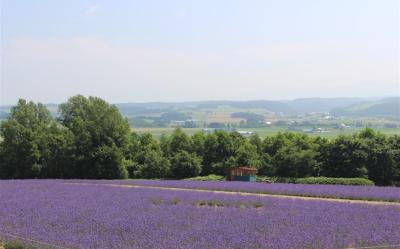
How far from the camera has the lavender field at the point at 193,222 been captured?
11.5 meters

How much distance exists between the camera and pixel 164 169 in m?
43.3

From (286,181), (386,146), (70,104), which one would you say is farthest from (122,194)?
(70,104)

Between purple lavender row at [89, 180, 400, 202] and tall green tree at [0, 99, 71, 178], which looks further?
tall green tree at [0, 99, 71, 178]

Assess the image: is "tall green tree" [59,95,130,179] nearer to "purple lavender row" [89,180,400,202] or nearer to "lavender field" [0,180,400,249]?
"purple lavender row" [89,180,400,202]

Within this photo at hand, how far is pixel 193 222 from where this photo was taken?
1470 centimetres

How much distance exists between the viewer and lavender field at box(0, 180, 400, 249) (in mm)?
11508

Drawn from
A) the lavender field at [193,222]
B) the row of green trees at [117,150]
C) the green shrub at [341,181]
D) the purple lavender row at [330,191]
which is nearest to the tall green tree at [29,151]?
the row of green trees at [117,150]

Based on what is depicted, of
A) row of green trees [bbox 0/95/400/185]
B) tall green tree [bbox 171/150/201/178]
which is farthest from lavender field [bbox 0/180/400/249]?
tall green tree [bbox 171/150/201/178]

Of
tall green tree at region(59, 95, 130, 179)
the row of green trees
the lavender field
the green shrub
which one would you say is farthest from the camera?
tall green tree at region(59, 95, 130, 179)

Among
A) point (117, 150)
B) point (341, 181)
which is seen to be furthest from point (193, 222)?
point (117, 150)

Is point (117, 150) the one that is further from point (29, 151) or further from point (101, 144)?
point (29, 151)

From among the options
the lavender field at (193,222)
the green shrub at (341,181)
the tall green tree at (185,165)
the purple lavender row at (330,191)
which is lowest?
the tall green tree at (185,165)

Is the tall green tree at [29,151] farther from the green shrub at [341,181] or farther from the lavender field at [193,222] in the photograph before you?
A: the lavender field at [193,222]

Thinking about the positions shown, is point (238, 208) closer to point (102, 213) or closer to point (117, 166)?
point (102, 213)
